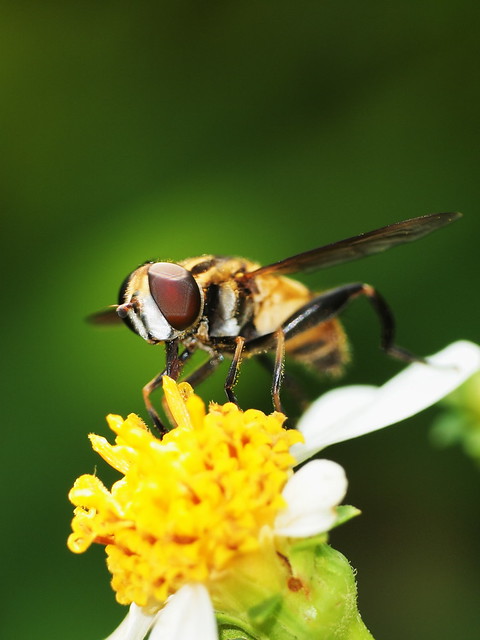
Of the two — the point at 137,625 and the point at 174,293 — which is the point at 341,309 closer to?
the point at 174,293

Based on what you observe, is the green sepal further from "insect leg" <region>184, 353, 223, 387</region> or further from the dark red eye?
"insect leg" <region>184, 353, 223, 387</region>

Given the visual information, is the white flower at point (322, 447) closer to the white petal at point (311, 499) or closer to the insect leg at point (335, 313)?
the white petal at point (311, 499)

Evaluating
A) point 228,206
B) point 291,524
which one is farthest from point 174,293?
point 228,206

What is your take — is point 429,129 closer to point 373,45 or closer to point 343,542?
point 373,45

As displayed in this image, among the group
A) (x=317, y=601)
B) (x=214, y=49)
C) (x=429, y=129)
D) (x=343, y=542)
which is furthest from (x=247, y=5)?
(x=317, y=601)

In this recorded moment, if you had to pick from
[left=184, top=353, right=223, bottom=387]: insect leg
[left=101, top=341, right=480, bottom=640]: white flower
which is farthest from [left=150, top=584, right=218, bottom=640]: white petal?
[left=184, top=353, right=223, bottom=387]: insect leg

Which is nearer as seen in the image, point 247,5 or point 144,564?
point 144,564
